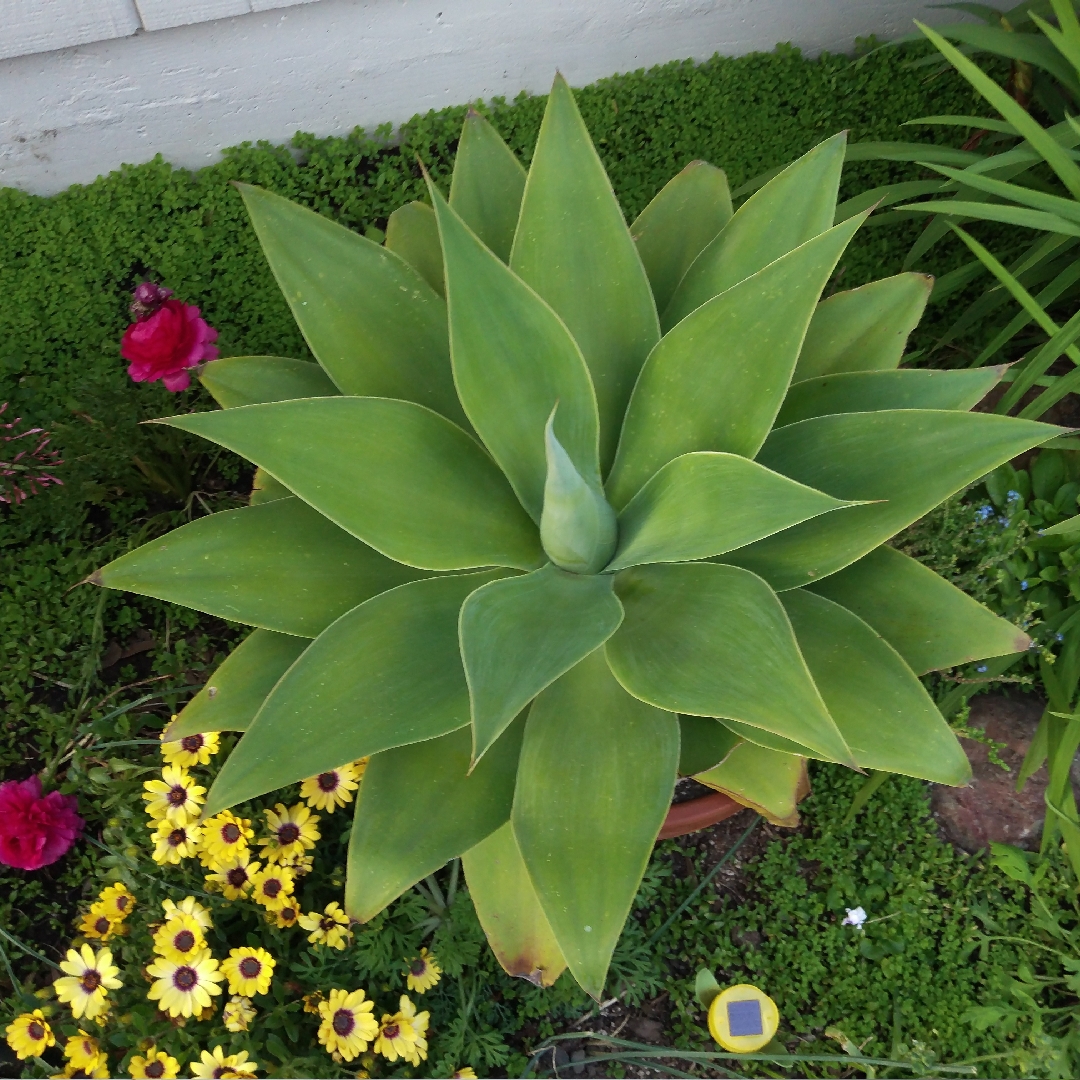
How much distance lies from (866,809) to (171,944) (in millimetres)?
1268

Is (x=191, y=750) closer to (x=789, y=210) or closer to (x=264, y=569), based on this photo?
(x=264, y=569)

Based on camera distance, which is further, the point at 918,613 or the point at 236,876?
the point at 236,876

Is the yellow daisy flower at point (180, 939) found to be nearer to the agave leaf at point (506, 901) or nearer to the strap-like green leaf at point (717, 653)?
the agave leaf at point (506, 901)

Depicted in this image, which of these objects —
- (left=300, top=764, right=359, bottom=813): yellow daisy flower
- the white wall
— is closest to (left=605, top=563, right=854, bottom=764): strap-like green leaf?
(left=300, top=764, right=359, bottom=813): yellow daisy flower

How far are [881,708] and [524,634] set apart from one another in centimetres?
38

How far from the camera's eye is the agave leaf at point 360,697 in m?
0.82

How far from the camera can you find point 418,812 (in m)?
0.91

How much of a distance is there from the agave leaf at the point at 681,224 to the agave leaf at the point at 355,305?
11.9 inches

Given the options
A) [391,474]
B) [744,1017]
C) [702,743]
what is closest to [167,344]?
[391,474]

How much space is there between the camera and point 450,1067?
143 cm

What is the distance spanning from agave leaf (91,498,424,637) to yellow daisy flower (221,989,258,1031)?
0.67 meters

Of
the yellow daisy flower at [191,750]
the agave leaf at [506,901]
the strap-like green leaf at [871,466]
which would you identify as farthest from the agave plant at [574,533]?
the yellow daisy flower at [191,750]

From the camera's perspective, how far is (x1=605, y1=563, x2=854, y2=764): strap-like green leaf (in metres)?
0.74

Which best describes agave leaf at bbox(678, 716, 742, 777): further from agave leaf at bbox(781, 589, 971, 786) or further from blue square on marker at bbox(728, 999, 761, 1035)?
blue square on marker at bbox(728, 999, 761, 1035)
